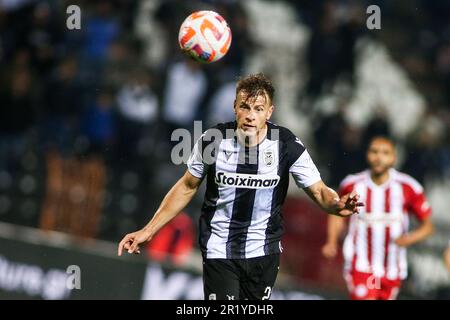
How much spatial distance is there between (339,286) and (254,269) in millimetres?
4097

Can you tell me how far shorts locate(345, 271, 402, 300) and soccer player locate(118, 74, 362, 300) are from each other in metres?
2.44

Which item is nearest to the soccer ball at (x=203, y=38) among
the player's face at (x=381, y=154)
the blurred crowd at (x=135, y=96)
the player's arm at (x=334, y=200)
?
the player's arm at (x=334, y=200)

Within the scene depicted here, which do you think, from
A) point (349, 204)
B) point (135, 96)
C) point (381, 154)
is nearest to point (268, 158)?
point (349, 204)

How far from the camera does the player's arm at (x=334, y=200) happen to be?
21.2 feet

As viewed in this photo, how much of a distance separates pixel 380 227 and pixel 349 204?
2.95 m

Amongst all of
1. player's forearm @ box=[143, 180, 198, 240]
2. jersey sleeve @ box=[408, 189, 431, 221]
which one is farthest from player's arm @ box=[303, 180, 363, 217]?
jersey sleeve @ box=[408, 189, 431, 221]

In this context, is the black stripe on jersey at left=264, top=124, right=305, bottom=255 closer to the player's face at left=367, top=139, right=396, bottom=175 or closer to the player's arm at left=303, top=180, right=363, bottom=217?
the player's arm at left=303, top=180, right=363, bottom=217

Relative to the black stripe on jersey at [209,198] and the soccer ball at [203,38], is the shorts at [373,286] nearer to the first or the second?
the black stripe on jersey at [209,198]

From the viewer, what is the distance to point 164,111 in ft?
41.4

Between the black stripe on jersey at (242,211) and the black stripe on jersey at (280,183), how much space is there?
0.15 m

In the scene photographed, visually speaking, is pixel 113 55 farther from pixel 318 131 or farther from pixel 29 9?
pixel 318 131
